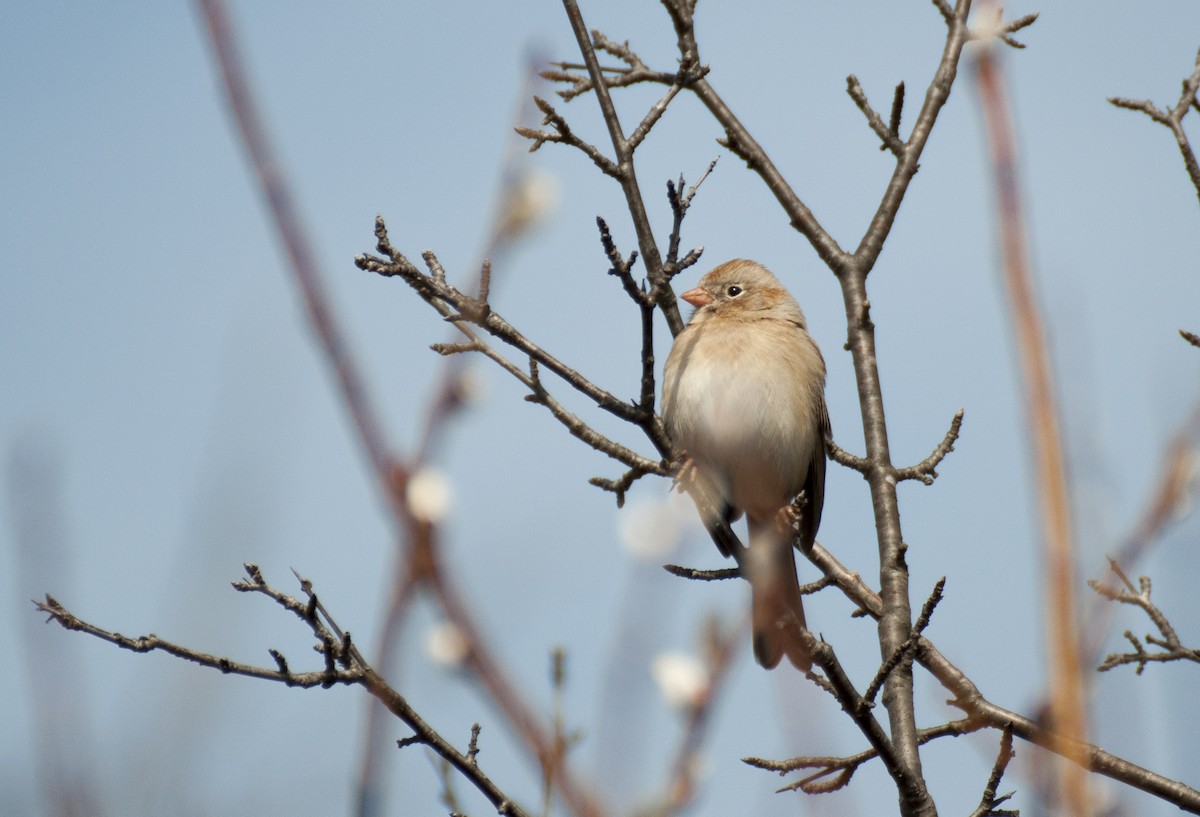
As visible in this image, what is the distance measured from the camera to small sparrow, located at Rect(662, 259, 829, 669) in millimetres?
5977

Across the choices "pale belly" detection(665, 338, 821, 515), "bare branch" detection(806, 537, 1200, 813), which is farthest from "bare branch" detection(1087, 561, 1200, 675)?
"pale belly" detection(665, 338, 821, 515)

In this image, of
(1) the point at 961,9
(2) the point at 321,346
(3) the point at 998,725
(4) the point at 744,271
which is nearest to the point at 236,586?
(2) the point at 321,346

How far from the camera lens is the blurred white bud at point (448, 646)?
7.41 ft

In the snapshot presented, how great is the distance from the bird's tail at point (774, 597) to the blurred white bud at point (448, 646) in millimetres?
606

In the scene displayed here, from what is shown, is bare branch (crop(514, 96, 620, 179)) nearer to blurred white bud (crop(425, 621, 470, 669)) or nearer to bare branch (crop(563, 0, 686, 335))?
bare branch (crop(563, 0, 686, 335))

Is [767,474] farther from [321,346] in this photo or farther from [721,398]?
[321,346]

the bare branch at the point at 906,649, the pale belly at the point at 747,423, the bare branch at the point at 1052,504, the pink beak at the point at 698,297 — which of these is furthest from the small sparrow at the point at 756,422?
the bare branch at the point at 1052,504

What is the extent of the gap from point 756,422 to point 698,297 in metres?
1.16

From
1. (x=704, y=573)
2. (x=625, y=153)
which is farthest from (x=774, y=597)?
(x=625, y=153)

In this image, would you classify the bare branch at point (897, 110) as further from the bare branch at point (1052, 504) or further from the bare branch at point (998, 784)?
the bare branch at point (1052, 504)

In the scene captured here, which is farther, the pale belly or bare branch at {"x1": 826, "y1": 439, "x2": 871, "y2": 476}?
the pale belly

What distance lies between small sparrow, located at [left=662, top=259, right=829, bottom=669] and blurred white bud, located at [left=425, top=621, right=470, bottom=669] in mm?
2998

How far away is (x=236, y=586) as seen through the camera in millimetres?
3109

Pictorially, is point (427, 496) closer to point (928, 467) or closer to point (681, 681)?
point (681, 681)
